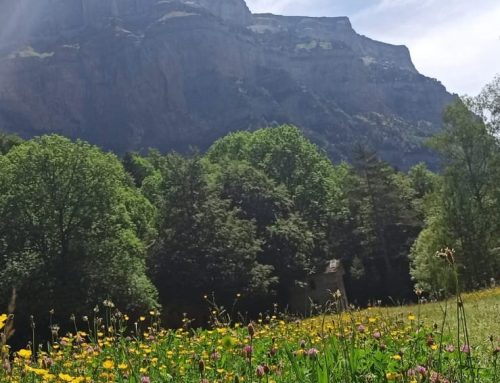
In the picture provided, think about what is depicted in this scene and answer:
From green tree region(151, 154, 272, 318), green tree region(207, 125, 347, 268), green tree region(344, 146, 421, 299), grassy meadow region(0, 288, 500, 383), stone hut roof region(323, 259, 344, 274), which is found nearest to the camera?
grassy meadow region(0, 288, 500, 383)

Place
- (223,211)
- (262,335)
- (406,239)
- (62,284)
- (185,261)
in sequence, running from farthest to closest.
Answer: (406,239), (223,211), (185,261), (62,284), (262,335)

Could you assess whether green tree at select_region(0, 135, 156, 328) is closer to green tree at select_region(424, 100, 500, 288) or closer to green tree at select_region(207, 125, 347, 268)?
green tree at select_region(424, 100, 500, 288)

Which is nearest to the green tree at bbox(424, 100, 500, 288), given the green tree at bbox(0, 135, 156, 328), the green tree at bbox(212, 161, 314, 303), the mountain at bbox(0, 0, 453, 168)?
the green tree at bbox(212, 161, 314, 303)

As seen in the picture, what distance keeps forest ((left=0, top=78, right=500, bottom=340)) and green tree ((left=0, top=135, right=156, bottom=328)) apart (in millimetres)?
70

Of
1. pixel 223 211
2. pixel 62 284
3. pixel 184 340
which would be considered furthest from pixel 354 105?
pixel 184 340

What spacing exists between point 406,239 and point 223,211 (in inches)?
776

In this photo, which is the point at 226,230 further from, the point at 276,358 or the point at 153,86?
the point at 153,86

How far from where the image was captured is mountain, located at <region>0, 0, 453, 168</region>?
519ft

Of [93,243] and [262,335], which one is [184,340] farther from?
[93,243]

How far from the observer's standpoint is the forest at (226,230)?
105 ft

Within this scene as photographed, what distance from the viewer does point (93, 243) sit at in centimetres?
3334

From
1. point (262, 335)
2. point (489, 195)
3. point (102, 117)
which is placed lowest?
point (262, 335)

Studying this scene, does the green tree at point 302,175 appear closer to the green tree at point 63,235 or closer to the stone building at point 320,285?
the stone building at point 320,285

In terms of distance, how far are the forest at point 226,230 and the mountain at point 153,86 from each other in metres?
107
